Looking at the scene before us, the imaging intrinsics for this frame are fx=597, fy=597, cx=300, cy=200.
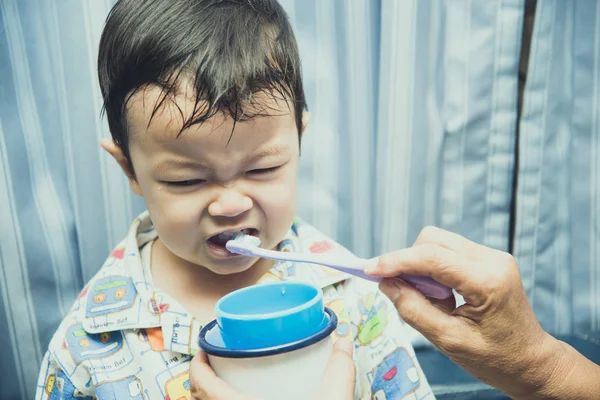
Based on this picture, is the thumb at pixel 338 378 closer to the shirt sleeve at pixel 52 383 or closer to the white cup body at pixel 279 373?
the white cup body at pixel 279 373

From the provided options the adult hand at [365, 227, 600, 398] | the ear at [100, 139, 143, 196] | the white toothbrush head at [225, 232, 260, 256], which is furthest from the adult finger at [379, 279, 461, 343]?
the ear at [100, 139, 143, 196]

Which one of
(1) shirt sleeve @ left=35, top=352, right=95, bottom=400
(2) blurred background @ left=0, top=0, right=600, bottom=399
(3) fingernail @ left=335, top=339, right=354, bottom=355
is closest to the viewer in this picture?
(3) fingernail @ left=335, top=339, right=354, bottom=355

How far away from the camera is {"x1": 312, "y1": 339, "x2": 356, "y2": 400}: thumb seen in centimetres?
65

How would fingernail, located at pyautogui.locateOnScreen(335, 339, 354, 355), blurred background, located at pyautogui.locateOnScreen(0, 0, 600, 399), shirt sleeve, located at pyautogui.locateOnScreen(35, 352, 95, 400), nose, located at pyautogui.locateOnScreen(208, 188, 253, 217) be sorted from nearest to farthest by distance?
fingernail, located at pyautogui.locateOnScreen(335, 339, 354, 355) < nose, located at pyautogui.locateOnScreen(208, 188, 253, 217) < shirt sleeve, located at pyautogui.locateOnScreen(35, 352, 95, 400) < blurred background, located at pyautogui.locateOnScreen(0, 0, 600, 399)

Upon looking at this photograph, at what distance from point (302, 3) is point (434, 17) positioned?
0.25 metres

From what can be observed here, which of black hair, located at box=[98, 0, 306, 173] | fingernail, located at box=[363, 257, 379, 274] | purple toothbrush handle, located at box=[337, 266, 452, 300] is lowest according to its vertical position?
purple toothbrush handle, located at box=[337, 266, 452, 300]

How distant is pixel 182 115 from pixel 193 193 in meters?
0.11

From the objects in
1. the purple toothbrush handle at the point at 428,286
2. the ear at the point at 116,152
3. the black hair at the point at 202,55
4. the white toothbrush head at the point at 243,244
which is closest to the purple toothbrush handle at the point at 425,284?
the purple toothbrush handle at the point at 428,286

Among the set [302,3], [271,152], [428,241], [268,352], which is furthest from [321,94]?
[268,352]

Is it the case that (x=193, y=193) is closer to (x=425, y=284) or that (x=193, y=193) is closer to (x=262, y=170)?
(x=262, y=170)

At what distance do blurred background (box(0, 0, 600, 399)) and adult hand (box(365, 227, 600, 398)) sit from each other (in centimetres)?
50

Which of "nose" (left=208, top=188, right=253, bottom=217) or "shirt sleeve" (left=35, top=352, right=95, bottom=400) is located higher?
"nose" (left=208, top=188, right=253, bottom=217)

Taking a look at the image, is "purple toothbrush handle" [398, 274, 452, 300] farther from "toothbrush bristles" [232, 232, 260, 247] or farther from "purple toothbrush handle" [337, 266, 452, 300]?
"toothbrush bristles" [232, 232, 260, 247]

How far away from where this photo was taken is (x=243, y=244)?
831 mm
